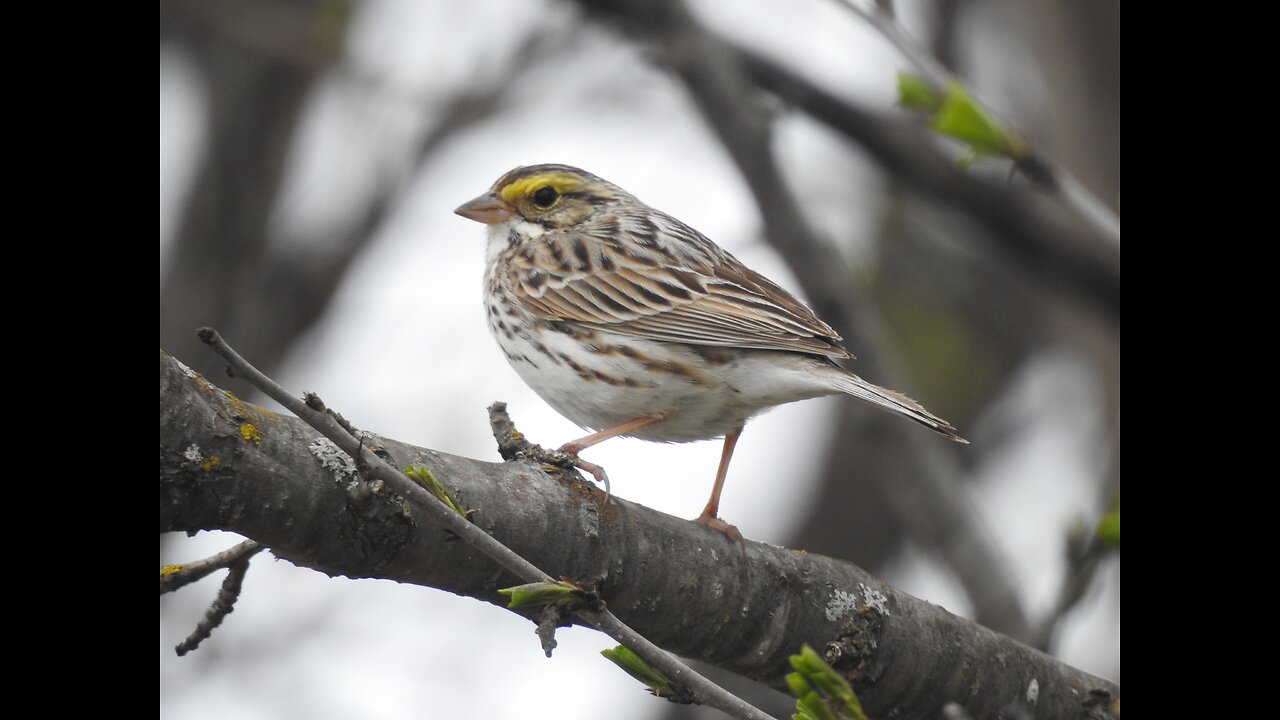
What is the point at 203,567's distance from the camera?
11.4ft

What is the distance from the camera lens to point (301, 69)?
368 inches

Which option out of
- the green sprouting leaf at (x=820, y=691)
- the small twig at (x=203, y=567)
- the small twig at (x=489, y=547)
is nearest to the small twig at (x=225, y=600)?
the small twig at (x=203, y=567)

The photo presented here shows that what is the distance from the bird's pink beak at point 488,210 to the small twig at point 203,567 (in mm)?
3312

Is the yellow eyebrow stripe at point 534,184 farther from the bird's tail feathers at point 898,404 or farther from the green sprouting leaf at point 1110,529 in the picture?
the green sprouting leaf at point 1110,529

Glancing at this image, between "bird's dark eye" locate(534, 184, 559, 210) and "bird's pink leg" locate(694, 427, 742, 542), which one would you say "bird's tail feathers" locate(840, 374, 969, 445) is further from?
"bird's dark eye" locate(534, 184, 559, 210)

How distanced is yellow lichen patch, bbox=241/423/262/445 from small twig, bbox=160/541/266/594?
13.6 inches

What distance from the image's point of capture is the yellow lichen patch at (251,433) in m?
3.17

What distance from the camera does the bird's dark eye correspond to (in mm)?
6801

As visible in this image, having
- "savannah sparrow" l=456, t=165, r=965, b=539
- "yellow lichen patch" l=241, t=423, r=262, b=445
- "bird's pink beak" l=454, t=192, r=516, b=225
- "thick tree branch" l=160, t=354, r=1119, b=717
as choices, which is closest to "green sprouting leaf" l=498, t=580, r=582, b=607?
"thick tree branch" l=160, t=354, r=1119, b=717

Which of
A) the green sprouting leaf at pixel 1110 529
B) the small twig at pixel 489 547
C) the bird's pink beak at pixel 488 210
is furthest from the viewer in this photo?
the bird's pink beak at pixel 488 210

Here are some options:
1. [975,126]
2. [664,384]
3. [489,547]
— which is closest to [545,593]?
[489,547]

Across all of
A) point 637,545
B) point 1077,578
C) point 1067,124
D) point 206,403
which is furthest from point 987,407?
point 206,403

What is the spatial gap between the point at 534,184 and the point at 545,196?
10 centimetres
